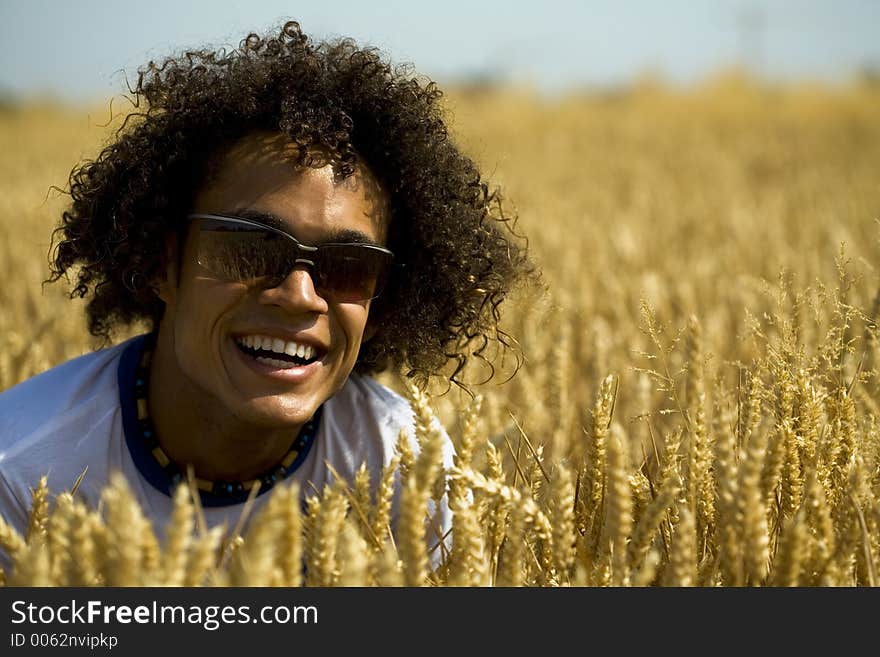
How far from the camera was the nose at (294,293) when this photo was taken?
1777 mm

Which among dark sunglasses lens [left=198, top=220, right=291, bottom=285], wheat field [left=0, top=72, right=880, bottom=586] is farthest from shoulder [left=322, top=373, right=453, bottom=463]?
dark sunglasses lens [left=198, top=220, right=291, bottom=285]

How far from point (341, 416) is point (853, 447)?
1048 mm

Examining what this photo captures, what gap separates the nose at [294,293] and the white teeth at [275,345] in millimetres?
62

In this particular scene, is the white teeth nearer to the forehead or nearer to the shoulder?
the forehead

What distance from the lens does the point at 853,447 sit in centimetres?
167

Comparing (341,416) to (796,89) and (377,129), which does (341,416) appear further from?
(796,89)

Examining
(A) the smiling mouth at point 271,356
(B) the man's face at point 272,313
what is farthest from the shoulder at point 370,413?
(A) the smiling mouth at point 271,356

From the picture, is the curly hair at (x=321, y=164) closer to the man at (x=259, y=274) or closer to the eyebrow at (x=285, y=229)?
the man at (x=259, y=274)

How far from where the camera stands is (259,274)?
1.78 m

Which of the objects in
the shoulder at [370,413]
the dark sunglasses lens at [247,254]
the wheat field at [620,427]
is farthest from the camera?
the shoulder at [370,413]

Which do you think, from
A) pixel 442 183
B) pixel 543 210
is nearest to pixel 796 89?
pixel 543 210

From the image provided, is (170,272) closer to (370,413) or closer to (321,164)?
(321,164)

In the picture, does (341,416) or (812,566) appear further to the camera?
(341,416)
